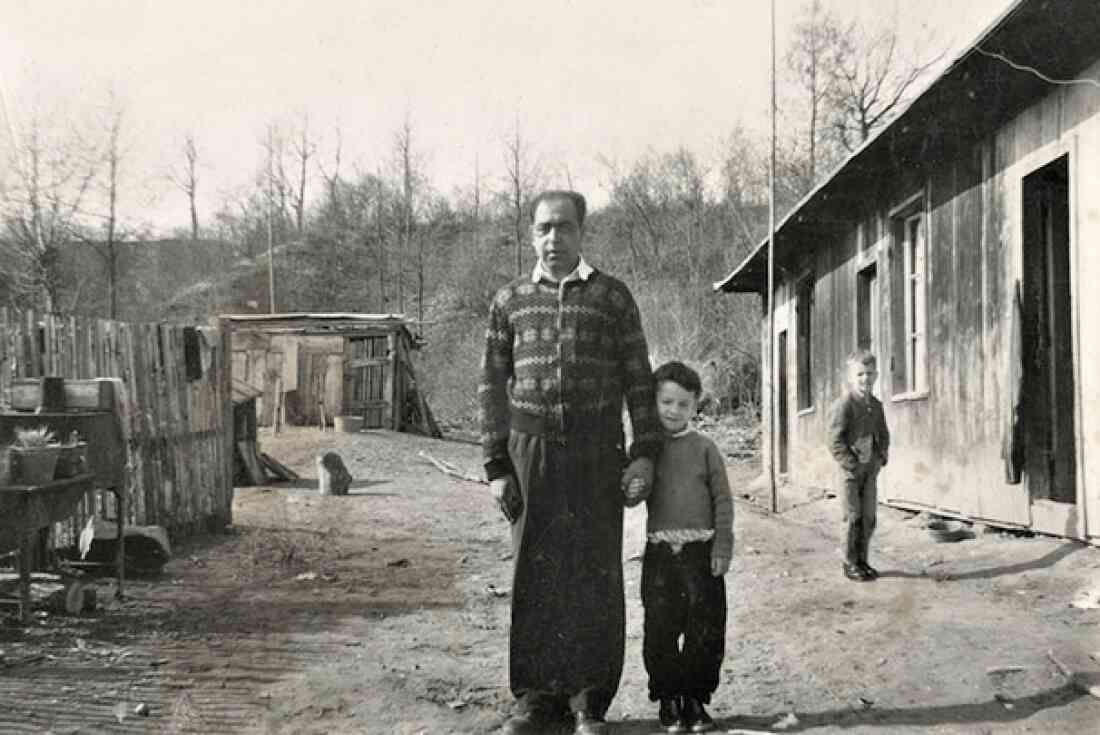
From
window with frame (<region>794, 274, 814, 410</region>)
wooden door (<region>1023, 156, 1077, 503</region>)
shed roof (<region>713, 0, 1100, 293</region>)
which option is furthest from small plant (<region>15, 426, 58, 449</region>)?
window with frame (<region>794, 274, 814, 410</region>)

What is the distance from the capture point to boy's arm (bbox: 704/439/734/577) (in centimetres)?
374

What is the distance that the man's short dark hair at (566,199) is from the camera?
3.77 m

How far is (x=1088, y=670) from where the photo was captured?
420 centimetres

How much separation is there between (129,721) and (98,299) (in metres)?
36.5

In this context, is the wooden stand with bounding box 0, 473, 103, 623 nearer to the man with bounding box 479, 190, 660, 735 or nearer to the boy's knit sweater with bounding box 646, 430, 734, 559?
the man with bounding box 479, 190, 660, 735

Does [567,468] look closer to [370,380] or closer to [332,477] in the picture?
[332,477]

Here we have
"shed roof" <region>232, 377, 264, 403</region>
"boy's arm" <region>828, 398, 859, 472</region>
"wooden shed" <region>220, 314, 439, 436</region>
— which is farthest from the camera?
"wooden shed" <region>220, 314, 439, 436</region>

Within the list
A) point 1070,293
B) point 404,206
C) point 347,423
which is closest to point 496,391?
point 1070,293

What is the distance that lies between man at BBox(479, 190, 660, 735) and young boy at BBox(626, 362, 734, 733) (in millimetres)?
111

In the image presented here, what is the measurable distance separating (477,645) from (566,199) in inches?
105

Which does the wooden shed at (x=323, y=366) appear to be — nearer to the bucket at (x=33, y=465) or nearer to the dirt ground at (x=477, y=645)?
the dirt ground at (x=477, y=645)

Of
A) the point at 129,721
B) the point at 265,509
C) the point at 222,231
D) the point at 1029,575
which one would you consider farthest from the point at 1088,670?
the point at 222,231

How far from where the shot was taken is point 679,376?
3.80m

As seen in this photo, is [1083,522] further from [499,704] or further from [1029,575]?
[499,704]
